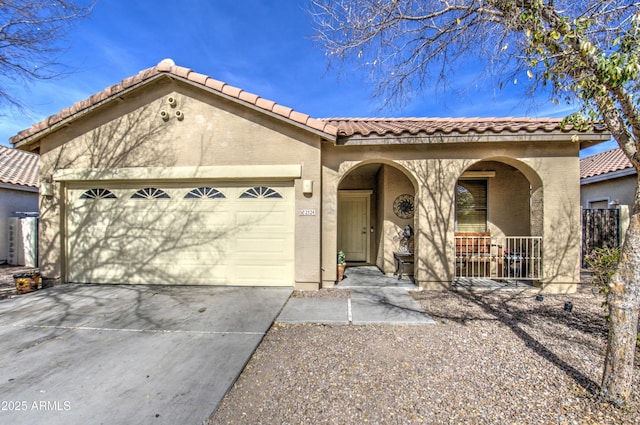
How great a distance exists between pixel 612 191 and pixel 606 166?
1424 millimetres

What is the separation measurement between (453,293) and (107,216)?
8.50m

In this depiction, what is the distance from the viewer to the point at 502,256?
6711mm

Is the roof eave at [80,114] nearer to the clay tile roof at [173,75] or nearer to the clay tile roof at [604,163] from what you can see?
the clay tile roof at [173,75]

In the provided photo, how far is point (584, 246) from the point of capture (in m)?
9.14

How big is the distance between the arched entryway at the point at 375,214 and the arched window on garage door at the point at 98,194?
652cm

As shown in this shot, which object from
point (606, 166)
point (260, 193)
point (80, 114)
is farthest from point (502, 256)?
point (80, 114)

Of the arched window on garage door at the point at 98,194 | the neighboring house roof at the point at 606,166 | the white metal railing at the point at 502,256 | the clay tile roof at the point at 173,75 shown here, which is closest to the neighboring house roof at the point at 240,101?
the clay tile roof at the point at 173,75

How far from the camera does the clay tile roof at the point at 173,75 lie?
599 cm

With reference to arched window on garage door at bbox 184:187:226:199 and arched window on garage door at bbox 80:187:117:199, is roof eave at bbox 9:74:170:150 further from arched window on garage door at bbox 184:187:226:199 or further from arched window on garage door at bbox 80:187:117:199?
arched window on garage door at bbox 184:187:226:199

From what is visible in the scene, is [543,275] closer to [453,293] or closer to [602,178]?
[453,293]

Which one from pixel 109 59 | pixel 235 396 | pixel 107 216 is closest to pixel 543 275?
pixel 235 396

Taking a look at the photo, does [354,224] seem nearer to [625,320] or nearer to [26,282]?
[625,320]

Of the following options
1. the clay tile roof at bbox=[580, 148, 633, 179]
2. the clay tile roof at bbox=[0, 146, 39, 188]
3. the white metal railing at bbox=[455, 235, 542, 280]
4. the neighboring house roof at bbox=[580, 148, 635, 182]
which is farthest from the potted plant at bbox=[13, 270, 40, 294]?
the clay tile roof at bbox=[580, 148, 633, 179]

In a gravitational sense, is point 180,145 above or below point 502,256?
above
